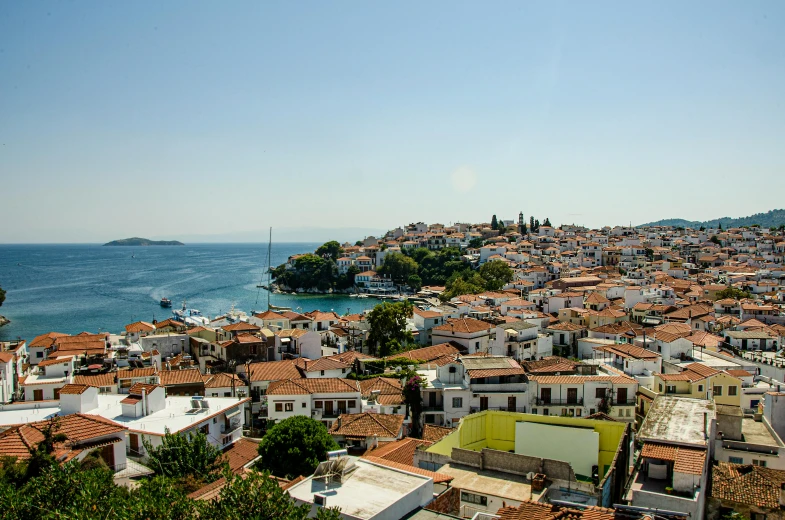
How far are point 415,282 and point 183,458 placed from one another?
6045 cm

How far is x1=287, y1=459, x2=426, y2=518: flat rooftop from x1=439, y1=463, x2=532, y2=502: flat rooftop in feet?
7.16

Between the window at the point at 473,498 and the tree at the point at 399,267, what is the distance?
2459 inches

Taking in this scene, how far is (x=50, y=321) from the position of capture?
52906 millimetres

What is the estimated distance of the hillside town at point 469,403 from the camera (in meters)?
10.2

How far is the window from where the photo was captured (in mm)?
10758

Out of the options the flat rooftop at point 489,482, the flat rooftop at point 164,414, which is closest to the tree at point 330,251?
the flat rooftop at point 164,414

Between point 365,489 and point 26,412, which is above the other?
point 365,489

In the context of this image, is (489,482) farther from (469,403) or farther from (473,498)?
(469,403)

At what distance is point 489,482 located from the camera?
11445 millimetres

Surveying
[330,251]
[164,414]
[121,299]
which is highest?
[330,251]

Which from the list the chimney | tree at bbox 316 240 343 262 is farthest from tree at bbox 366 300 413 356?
tree at bbox 316 240 343 262

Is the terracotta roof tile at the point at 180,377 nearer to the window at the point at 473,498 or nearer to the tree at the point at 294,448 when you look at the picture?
the tree at the point at 294,448

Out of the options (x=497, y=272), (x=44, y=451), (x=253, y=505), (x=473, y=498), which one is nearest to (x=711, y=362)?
(x=473, y=498)

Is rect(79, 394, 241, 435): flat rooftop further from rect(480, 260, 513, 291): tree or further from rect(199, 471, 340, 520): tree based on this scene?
rect(480, 260, 513, 291): tree
